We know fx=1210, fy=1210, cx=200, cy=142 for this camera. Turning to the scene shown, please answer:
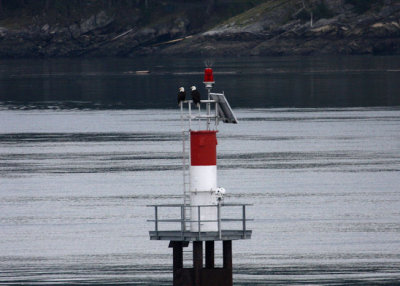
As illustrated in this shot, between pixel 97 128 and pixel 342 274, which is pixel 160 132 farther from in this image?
pixel 342 274

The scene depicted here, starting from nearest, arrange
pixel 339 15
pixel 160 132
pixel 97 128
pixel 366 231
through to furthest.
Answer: pixel 366 231
pixel 160 132
pixel 97 128
pixel 339 15


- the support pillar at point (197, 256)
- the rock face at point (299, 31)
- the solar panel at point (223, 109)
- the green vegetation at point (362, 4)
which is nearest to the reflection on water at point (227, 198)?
the support pillar at point (197, 256)

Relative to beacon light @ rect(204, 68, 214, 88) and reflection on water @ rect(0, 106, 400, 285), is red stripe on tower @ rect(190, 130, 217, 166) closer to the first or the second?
beacon light @ rect(204, 68, 214, 88)

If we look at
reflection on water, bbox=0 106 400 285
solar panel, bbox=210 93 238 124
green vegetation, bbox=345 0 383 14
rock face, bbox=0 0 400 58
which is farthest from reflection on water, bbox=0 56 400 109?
solar panel, bbox=210 93 238 124

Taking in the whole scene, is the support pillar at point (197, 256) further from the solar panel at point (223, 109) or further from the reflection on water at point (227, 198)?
the reflection on water at point (227, 198)

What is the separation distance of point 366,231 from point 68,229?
9805 millimetres

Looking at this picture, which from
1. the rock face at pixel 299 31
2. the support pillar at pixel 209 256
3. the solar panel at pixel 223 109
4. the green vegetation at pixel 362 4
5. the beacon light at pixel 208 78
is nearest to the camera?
the beacon light at pixel 208 78

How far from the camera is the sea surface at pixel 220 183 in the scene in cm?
3394

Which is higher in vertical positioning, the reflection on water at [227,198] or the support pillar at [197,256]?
the support pillar at [197,256]

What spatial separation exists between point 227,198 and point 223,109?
74.4 feet

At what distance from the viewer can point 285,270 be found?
32969 mm

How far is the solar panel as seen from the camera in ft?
77.9

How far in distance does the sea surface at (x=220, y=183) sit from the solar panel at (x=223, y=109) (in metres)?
8.40

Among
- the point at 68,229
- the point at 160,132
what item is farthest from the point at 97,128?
the point at 68,229
